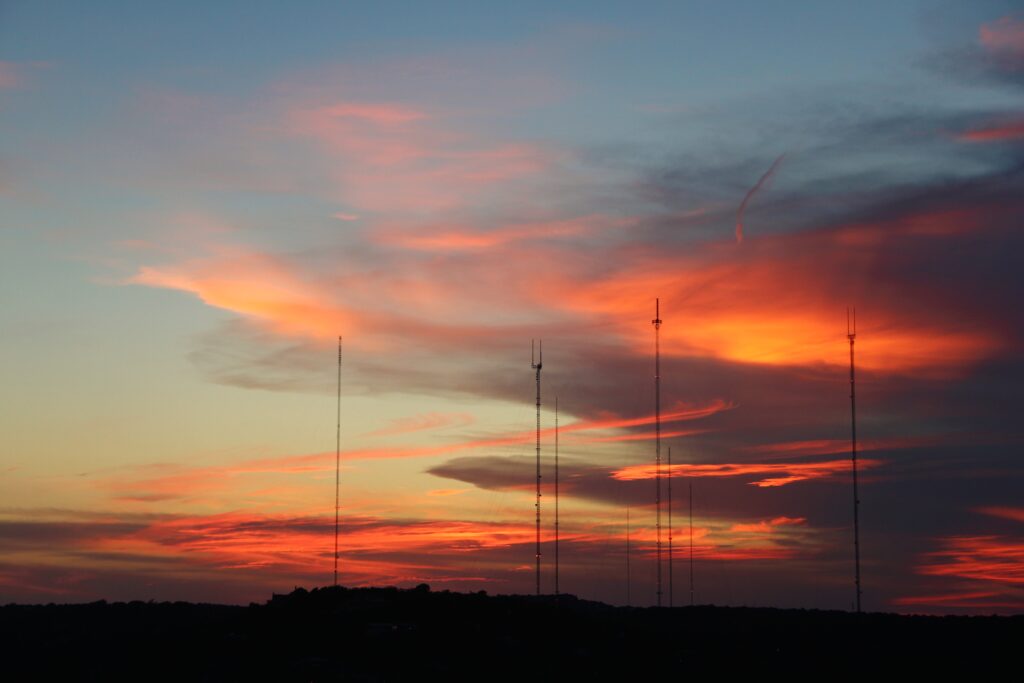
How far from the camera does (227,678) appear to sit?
63.4m

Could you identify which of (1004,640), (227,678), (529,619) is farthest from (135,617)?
(1004,640)

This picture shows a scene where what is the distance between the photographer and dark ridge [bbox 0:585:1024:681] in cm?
6462

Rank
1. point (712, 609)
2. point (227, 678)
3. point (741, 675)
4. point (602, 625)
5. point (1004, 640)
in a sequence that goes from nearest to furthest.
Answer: point (227, 678), point (741, 675), point (602, 625), point (1004, 640), point (712, 609)

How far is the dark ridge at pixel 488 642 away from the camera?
64.6 metres

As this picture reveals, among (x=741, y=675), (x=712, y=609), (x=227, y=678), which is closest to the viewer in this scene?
(x=227, y=678)

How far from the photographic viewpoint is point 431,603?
7031 cm

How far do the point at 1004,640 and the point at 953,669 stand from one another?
28.3 feet

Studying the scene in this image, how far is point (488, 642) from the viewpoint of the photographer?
66.5 meters

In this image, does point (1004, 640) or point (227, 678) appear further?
point (1004, 640)

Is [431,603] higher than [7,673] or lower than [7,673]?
higher

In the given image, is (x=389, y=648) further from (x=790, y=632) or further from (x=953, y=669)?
(x=953, y=669)

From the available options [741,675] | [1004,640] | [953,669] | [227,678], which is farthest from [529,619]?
[1004,640]

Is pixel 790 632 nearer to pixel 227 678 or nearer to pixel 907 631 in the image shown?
pixel 907 631

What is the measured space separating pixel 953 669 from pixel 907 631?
23.9ft
